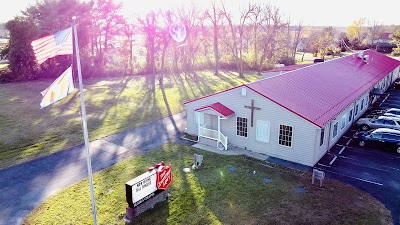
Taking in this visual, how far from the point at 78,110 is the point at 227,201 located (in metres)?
23.0

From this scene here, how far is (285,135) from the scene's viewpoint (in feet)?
65.0

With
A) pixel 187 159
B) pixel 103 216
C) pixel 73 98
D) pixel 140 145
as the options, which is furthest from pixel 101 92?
pixel 103 216

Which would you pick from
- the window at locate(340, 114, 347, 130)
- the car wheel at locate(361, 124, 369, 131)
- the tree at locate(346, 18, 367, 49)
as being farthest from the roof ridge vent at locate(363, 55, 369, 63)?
the tree at locate(346, 18, 367, 49)

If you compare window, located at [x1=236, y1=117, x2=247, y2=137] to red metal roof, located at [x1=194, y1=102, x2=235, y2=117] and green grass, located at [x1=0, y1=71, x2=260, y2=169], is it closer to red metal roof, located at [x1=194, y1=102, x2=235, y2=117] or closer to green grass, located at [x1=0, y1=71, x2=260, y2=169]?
red metal roof, located at [x1=194, y1=102, x2=235, y2=117]

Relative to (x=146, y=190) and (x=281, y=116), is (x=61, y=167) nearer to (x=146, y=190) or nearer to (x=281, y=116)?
(x=146, y=190)

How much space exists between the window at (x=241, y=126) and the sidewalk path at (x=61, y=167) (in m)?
4.58

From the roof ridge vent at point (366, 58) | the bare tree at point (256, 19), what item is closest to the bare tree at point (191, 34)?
the bare tree at point (256, 19)

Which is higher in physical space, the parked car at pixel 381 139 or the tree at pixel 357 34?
the tree at pixel 357 34

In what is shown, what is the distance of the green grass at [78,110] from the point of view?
915 inches

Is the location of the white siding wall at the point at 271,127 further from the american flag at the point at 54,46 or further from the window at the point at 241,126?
the american flag at the point at 54,46

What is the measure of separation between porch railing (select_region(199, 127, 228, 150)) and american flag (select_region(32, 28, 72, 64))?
1310cm

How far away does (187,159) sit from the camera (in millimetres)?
20094

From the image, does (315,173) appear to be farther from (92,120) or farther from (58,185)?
(92,120)

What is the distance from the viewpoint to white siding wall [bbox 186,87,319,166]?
1906 cm
